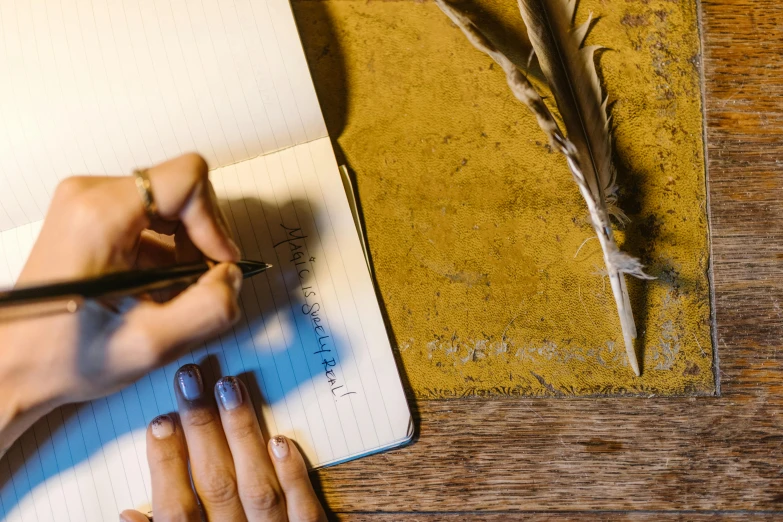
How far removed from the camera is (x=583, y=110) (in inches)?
24.8

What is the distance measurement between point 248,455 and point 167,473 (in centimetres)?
9

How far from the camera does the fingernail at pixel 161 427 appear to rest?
63 centimetres

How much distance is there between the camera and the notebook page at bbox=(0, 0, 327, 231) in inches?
23.8

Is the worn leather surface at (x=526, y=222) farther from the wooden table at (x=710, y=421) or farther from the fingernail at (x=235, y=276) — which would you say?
the fingernail at (x=235, y=276)

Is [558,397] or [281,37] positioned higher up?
[281,37]

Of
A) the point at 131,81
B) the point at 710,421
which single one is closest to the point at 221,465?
the point at 131,81

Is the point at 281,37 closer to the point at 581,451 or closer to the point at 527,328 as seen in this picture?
the point at 527,328

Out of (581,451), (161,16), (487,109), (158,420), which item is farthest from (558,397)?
(161,16)

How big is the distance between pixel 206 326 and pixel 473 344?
12.4 inches

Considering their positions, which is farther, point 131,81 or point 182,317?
point 131,81

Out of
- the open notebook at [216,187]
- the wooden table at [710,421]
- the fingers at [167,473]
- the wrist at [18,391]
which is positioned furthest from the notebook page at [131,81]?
the wooden table at [710,421]

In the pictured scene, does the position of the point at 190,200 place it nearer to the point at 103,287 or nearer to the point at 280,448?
the point at 103,287

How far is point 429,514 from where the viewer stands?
65 cm

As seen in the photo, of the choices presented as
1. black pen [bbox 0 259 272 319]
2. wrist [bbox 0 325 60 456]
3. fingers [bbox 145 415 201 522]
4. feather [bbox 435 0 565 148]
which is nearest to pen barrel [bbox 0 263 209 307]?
black pen [bbox 0 259 272 319]
